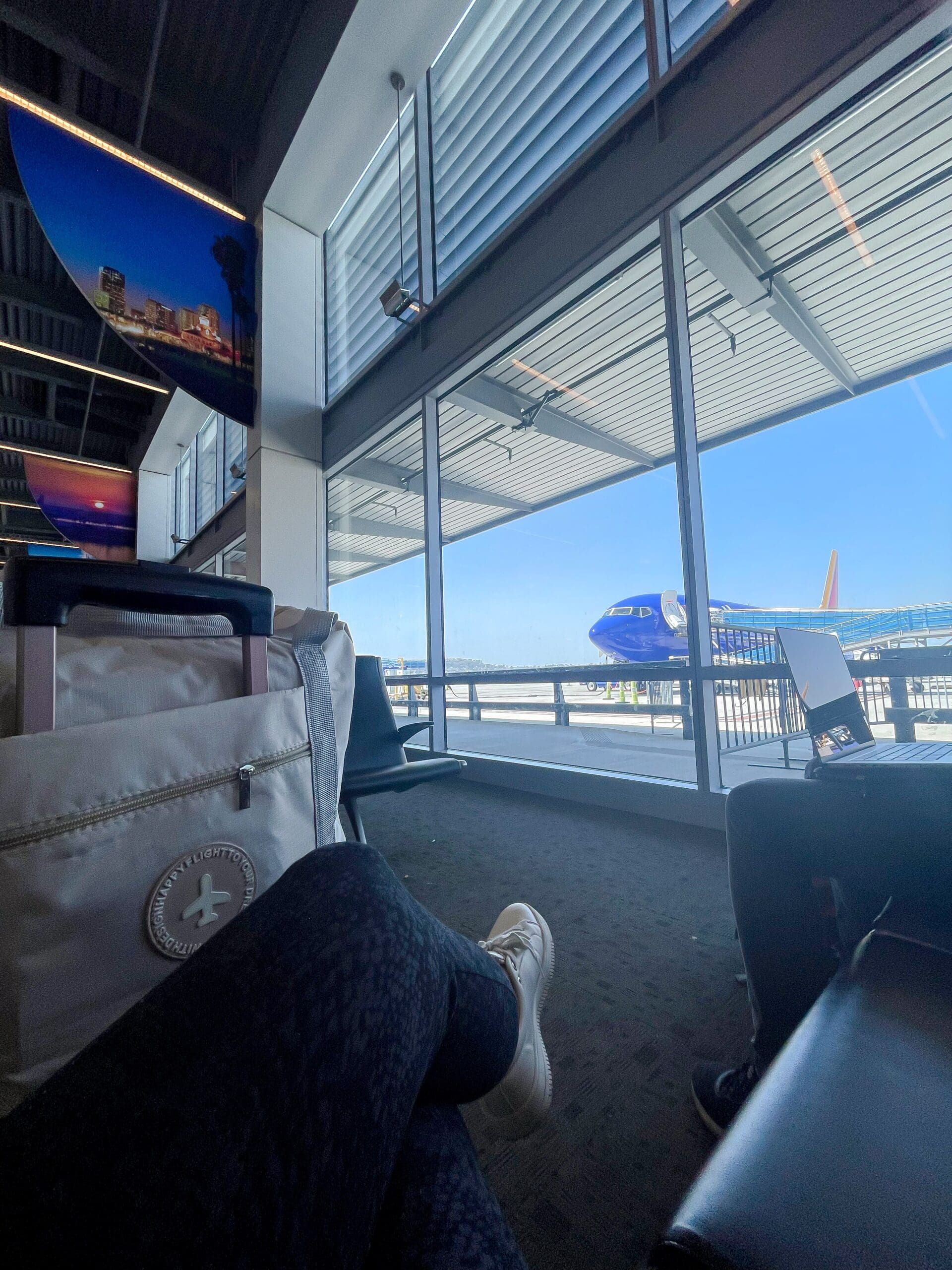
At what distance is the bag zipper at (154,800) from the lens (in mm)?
436

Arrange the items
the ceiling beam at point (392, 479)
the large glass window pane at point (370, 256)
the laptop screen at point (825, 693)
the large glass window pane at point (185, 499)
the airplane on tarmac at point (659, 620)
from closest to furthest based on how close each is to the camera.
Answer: the laptop screen at point (825, 693) < the large glass window pane at point (370, 256) < the ceiling beam at point (392, 479) < the airplane on tarmac at point (659, 620) < the large glass window pane at point (185, 499)

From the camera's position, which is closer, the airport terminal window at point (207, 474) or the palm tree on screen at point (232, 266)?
the palm tree on screen at point (232, 266)

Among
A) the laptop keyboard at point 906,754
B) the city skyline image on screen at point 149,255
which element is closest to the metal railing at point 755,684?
the laptop keyboard at point 906,754

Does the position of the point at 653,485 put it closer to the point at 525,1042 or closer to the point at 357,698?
A: the point at 357,698

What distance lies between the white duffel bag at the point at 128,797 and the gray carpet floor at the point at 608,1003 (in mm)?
646

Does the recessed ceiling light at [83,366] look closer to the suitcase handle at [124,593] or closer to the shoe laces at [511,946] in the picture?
the suitcase handle at [124,593]

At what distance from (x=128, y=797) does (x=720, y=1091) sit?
1014 millimetres

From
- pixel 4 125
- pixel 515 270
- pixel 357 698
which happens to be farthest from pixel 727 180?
Result: pixel 4 125

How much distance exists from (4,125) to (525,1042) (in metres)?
6.90

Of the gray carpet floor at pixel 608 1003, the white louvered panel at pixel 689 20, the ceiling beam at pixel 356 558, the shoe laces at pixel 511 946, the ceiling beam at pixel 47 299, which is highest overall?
the ceiling beam at pixel 47 299

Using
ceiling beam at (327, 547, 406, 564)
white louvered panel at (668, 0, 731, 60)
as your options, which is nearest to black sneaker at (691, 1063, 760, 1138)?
white louvered panel at (668, 0, 731, 60)

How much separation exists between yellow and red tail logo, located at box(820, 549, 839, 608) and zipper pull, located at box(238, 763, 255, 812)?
20.5ft

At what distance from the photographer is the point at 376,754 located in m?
1.92

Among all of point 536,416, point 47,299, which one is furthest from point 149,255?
point 47,299
